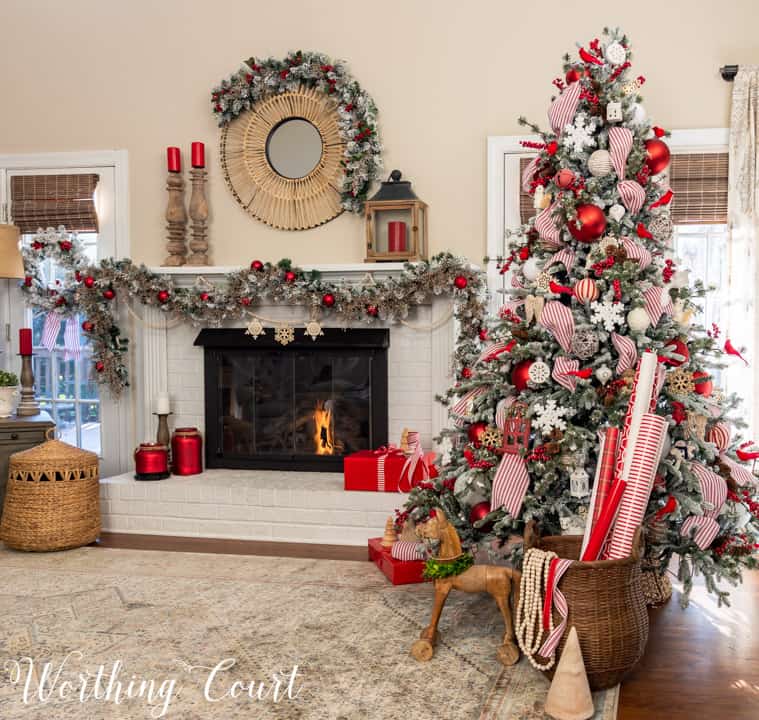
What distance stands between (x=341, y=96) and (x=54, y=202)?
74.5 inches

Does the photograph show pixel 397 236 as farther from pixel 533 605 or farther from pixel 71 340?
pixel 533 605

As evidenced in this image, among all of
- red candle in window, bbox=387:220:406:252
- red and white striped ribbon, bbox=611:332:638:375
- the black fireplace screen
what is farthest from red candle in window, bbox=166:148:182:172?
red and white striped ribbon, bbox=611:332:638:375

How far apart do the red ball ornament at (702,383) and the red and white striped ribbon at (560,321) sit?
1.69 ft

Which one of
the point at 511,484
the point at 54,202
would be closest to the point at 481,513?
the point at 511,484

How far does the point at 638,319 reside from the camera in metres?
3.14

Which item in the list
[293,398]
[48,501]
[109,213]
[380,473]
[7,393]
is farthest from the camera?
[109,213]

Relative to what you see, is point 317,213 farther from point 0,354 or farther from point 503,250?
point 0,354

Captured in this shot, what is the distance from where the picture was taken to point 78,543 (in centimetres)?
437

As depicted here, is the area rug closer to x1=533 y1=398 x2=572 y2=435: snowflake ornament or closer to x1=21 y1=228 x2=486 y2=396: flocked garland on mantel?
x1=533 y1=398 x2=572 y2=435: snowflake ornament

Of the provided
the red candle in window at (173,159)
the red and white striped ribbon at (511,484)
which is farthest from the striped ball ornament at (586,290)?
the red candle in window at (173,159)

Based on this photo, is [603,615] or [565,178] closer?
[603,615]

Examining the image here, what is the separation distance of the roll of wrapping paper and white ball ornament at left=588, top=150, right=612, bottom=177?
1.20 meters

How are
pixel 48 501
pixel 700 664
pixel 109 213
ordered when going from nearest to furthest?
pixel 700 664
pixel 48 501
pixel 109 213

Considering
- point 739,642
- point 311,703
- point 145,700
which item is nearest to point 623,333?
point 739,642
